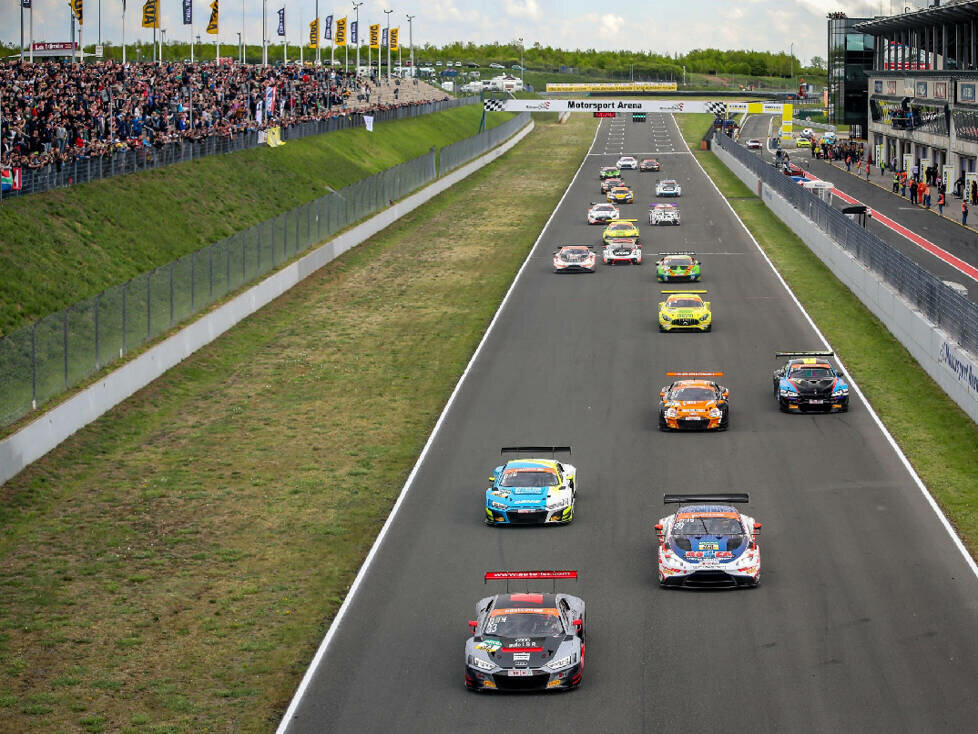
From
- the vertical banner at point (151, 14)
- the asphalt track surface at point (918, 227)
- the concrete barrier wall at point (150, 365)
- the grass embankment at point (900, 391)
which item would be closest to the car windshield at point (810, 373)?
the grass embankment at point (900, 391)

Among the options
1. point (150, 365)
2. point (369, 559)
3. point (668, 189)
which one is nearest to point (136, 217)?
point (150, 365)

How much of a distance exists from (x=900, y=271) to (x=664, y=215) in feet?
106

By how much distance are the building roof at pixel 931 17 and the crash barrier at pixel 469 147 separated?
3456 centimetres

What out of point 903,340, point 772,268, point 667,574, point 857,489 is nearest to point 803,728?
point 667,574

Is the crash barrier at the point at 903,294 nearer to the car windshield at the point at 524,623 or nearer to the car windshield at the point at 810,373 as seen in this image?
the car windshield at the point at 810,373

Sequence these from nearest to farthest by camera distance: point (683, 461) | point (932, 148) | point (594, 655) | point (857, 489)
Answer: point (594, 655) → point (857, 489) → point (683, 461) → point (932, 148)

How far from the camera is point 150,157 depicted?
59969 mm

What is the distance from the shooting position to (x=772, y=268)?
61938mm

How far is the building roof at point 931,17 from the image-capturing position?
91.6 metres

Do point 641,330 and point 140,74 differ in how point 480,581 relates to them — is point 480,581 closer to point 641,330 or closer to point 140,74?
point 641,330

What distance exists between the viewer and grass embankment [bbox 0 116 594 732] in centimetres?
2167

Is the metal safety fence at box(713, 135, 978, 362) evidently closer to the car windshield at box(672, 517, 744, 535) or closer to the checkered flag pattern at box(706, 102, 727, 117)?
the car windshield at box(672, 517, 744, 535)

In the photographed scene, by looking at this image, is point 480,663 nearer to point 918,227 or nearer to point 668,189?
point 918,227

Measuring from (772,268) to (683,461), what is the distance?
30955mm
